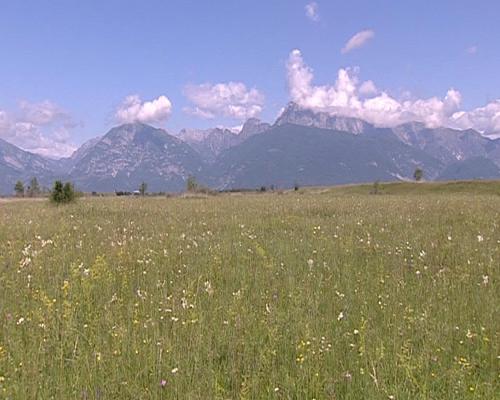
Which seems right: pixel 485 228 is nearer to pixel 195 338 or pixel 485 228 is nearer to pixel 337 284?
pixel 337 284

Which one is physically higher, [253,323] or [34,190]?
[34,190]

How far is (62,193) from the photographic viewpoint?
37.3 meters

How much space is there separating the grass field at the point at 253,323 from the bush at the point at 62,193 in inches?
1139

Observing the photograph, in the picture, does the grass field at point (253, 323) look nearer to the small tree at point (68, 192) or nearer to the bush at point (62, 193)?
the bush at point (62, 193)

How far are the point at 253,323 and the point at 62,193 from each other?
35518mm

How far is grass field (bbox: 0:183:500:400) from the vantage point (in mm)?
4070

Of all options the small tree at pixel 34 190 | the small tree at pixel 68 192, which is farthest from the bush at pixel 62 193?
the small tree at pixel 34 190

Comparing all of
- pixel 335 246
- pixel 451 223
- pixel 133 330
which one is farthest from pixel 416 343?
pixel 451 223

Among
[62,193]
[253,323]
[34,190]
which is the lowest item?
[253,323]

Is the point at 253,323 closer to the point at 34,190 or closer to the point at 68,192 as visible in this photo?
the point at 68,192

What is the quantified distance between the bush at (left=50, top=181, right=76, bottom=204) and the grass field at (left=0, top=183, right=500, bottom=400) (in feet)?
94.9

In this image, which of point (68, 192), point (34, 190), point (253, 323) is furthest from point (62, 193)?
point (34, 190)

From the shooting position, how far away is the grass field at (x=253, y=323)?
407cm

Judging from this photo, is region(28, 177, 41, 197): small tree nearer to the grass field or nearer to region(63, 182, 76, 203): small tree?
region(63, 182, 76, 203): small tree
